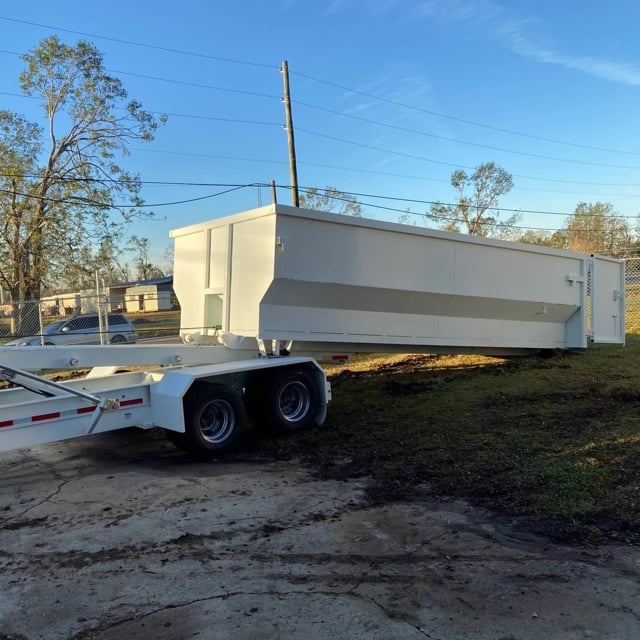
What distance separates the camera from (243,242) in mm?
7523

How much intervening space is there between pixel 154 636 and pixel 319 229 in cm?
541

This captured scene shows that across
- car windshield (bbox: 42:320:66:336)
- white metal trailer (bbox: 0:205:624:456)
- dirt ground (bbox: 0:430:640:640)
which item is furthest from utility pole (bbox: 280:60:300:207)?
dirt ground (bbox: 0:430:640:640)

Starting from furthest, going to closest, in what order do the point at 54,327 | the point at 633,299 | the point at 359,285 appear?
the point at 633,299, the point at 54,327, the point at 359,285

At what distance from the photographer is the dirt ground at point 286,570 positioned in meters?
3.06

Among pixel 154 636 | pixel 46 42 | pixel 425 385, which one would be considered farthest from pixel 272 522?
pixel 46 42

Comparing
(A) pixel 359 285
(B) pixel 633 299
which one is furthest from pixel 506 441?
(B) pixel 633 299

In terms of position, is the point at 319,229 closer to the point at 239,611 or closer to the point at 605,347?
the point at 239,611

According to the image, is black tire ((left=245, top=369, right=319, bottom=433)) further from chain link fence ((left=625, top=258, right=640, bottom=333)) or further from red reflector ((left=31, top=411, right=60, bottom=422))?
chain link fence ((left=625, top=258, right=640, bottom=333))

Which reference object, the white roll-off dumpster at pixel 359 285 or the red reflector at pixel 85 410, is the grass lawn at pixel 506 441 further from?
the red reflector at pixel 85 410

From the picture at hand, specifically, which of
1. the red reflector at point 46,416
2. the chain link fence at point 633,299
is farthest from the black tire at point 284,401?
the chain link fence at point 633,299

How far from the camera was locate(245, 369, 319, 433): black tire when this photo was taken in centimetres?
716

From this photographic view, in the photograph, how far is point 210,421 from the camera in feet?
21.7

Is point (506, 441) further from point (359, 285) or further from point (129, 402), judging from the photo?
point (129, 402)

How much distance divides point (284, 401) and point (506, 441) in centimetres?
273
